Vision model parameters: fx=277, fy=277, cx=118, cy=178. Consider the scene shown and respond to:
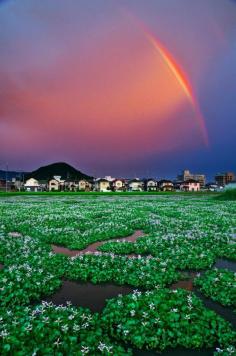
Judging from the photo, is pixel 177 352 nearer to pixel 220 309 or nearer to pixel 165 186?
pixel 220 309

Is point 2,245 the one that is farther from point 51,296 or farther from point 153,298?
point 153,298

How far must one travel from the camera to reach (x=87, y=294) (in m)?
8.25

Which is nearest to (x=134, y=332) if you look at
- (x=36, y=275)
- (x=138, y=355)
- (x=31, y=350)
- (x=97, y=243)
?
(x=138, y=355)

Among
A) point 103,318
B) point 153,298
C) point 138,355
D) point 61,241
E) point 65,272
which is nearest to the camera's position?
point 138,355

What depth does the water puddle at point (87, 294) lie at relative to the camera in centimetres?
761

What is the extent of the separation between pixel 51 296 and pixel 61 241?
673cm

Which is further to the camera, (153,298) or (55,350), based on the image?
(153,298)

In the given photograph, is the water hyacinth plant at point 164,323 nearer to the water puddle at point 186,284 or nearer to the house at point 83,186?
the water puddle at point 186,284

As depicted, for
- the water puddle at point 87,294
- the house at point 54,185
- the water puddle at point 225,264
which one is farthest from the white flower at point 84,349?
the house at point 54,185

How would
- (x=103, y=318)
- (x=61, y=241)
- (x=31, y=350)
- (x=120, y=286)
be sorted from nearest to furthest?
(x=31, y=350) < (x=103, y=318) < (x=120, y=286) < (x=61, y=241)

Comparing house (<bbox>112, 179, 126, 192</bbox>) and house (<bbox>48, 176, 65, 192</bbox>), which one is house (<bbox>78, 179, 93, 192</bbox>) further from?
house (<bbox>112, 179, 126, 192</bbox>)

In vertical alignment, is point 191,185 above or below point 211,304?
above

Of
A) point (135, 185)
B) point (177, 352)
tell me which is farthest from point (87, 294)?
point (135, 185)

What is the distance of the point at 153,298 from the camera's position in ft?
23.1
